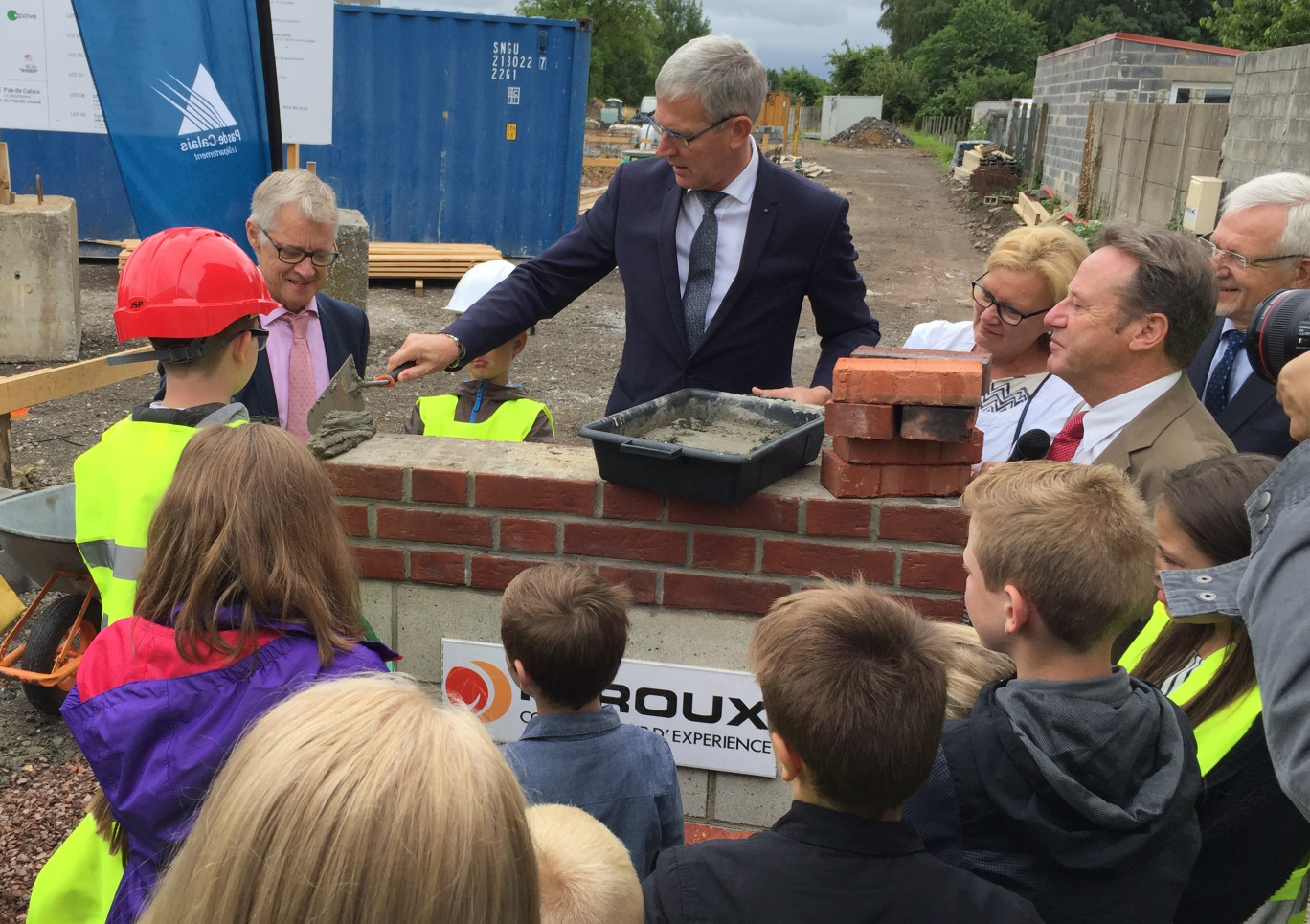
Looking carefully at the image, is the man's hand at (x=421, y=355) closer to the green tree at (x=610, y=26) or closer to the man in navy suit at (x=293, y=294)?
the man in navy suit at (x=293, y=294)

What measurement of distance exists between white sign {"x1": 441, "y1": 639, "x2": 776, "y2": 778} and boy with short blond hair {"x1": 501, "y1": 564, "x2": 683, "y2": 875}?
561 mm

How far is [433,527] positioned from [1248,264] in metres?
2.55

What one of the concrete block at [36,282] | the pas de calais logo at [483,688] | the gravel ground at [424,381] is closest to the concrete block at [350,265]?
the gravel ground at [424,381]

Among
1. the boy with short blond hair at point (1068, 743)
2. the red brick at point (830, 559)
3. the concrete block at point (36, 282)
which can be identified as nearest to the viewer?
the boy with short blond hair at point (1068, 743)

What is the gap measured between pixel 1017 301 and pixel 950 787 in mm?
1840

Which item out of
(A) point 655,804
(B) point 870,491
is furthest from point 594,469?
(A) point 655,804

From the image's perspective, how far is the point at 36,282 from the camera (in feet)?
26.4

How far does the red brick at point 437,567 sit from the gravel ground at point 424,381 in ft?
4.50

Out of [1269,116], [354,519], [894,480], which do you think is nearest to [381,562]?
[354,519]

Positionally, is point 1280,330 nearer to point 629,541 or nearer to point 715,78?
point 629,541

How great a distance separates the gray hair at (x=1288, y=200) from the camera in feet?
10.5

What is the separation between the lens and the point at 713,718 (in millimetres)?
2590

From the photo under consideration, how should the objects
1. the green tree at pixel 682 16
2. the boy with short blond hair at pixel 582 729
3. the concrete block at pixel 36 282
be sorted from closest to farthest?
the boy with short blond hair at pixel 582 729, the concrete block at pixel 36 282, the green tree at pixel 682 16

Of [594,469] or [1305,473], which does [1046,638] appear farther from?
[594,469]
